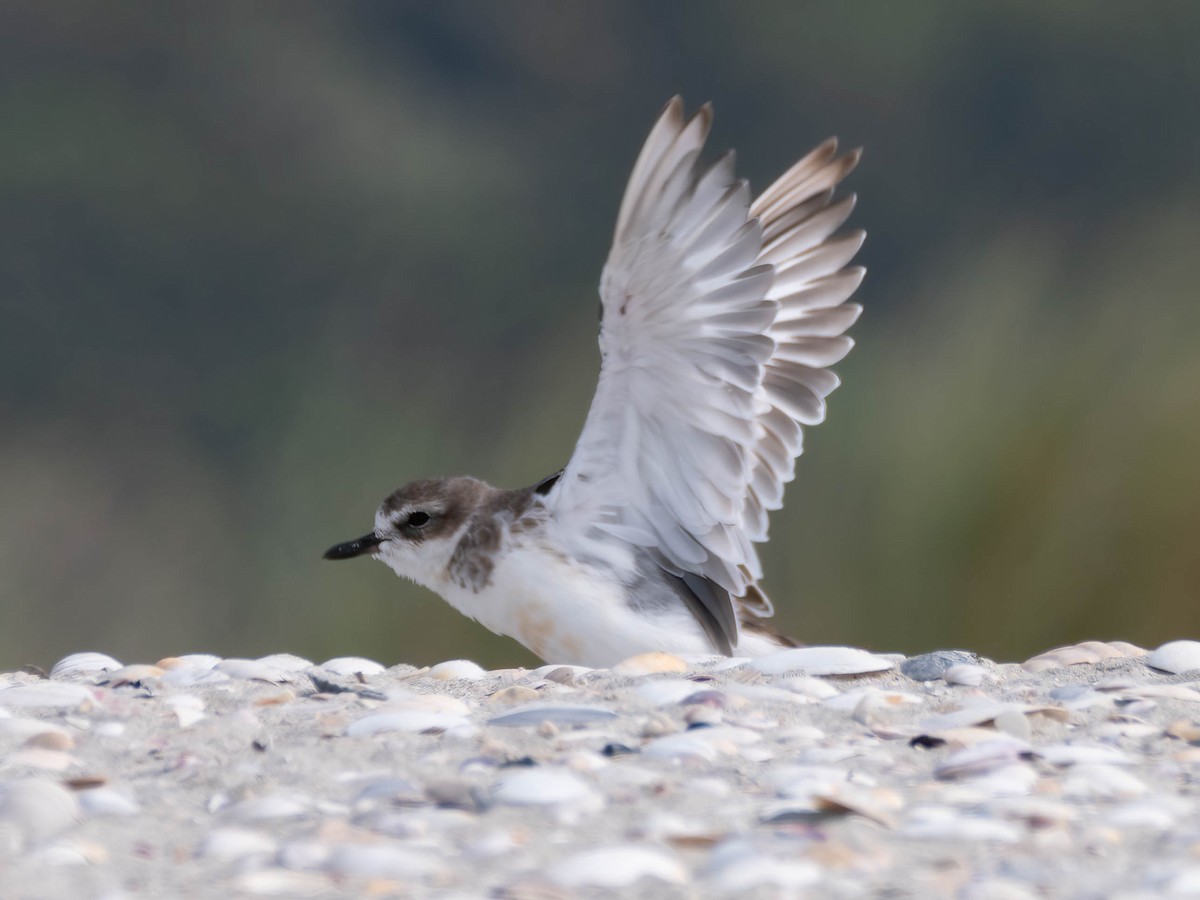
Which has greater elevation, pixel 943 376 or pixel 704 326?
pixel 943 376

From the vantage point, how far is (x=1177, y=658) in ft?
8.62

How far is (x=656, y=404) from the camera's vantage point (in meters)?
3.12

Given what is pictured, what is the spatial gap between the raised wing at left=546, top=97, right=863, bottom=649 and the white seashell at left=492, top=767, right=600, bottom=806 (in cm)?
143

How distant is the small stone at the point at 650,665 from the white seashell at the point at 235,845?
3.52 ft

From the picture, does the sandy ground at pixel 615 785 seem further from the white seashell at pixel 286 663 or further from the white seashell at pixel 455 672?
the white seashell at pixel 286 663

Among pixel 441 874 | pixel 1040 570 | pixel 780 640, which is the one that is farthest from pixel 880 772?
pixel 1040 570

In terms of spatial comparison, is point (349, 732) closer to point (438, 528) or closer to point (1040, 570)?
point (438, 528)

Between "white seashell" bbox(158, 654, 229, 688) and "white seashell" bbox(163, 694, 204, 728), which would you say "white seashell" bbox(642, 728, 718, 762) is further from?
"white seashell" bbox(158, 654, 229, 688)

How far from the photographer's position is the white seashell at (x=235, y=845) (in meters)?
1.47

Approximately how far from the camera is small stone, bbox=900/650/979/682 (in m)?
2.58

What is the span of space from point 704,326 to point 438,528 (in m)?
0.91

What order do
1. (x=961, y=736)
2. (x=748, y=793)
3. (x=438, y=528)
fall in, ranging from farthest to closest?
(x=438, y=528) < (x=961, y=736) < (x=748, y=793)

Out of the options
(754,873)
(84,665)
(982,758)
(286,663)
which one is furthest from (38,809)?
(84,665)

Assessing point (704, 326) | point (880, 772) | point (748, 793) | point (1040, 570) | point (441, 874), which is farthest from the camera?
point (1040, 570)
